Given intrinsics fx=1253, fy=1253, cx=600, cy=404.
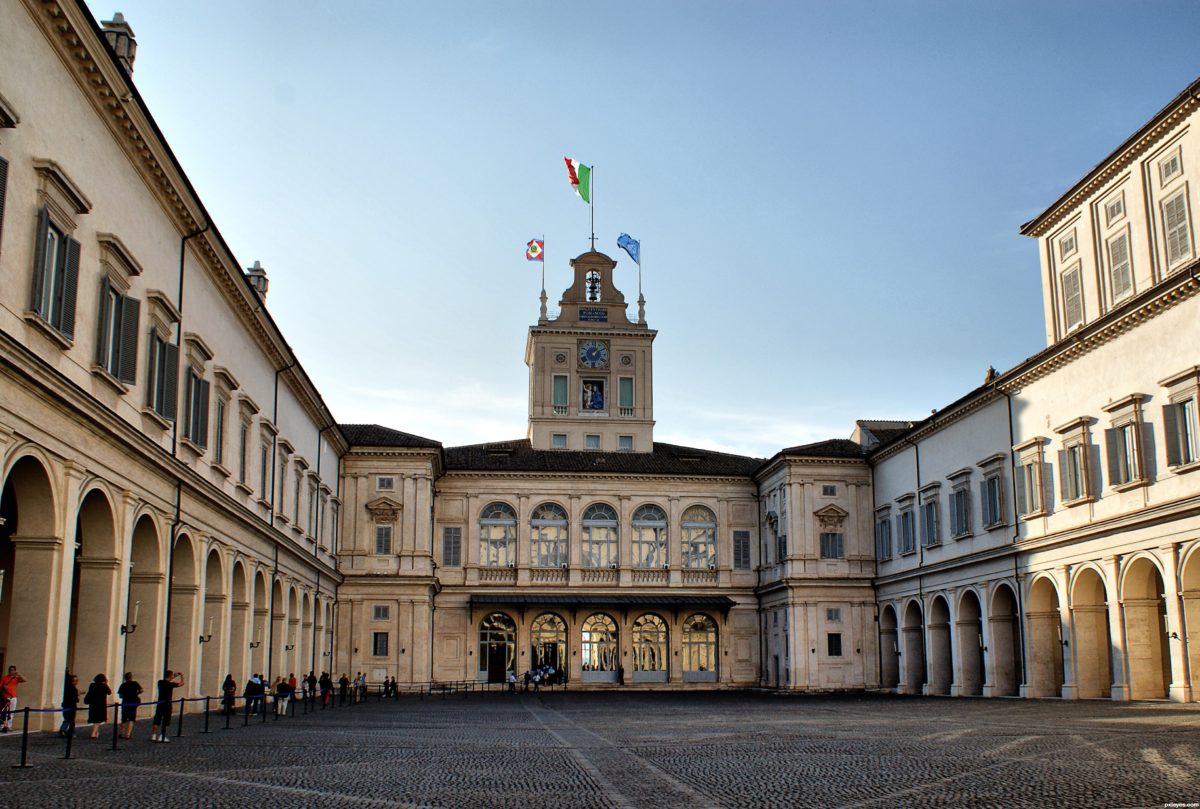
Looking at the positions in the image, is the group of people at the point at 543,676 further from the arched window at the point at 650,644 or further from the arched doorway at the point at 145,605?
the arched doorway at the point at 145,605

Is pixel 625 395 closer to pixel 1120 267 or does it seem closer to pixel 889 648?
pixel 889 648

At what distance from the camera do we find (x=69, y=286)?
68.8 feet

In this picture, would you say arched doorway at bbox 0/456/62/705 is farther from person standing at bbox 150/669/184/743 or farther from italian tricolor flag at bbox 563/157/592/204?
italian tricolor flag at bbox 563/157/592/204

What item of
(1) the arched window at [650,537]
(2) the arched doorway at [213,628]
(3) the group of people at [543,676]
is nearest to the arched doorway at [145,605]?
(2) the arched doorway at [213,628]

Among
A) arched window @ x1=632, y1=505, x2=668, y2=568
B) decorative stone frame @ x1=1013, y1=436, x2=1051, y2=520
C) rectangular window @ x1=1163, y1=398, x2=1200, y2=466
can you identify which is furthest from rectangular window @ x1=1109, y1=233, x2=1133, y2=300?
arched window @ x1=632, y1=505, x2=668, y2=568

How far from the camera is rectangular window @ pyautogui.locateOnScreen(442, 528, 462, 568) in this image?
61.0m

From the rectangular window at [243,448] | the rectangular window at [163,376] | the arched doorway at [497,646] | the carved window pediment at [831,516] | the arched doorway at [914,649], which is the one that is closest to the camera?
the rectangular window at [163,376]

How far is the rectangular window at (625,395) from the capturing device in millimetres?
70375

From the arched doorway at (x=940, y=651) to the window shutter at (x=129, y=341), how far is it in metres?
34.0

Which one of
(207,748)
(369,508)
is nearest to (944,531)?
(369,508)

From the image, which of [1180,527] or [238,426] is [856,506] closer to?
[1180,527]

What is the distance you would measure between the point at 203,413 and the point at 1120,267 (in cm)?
2687

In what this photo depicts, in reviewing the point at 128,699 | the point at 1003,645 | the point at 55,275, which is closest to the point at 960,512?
the point at 1003,645

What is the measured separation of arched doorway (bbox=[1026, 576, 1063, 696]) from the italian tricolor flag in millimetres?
41074
